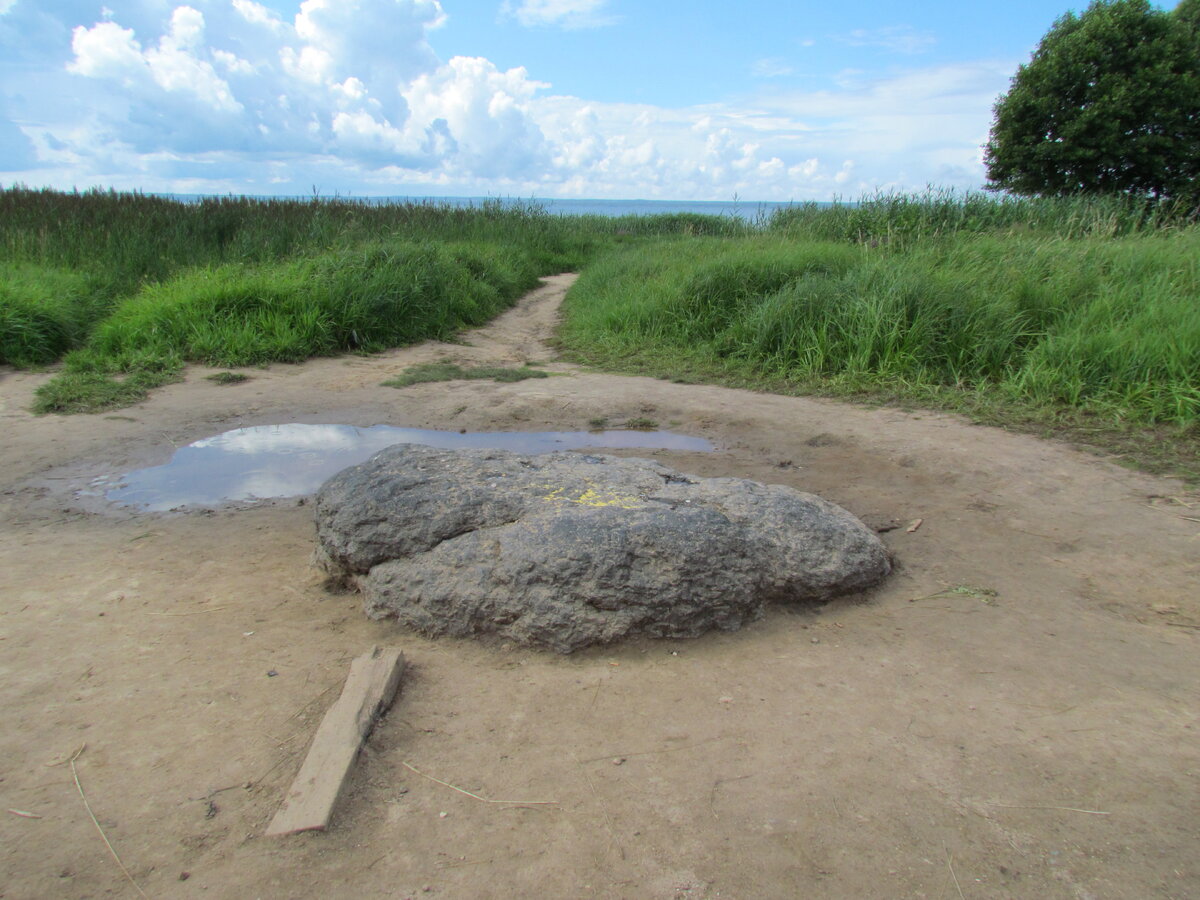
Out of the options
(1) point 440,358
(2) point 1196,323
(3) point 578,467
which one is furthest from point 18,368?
(2) point 1196,323

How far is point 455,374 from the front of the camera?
22.3ft

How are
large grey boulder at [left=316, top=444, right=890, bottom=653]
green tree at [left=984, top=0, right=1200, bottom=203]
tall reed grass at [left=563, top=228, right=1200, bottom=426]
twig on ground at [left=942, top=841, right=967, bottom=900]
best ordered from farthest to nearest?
1. green tree at [left=984, top=0, right=1200, bottom=203]
2. tall reed grass at [left=563, top=228, right=1200, bottom=426]
3. large grey boulder at [left=316, top=444, right=890, bottom=653]
4. twig on ground at [left=942, top=841, right=967, bottom=900]

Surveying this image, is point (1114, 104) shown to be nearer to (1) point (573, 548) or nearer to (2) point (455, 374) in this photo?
(2) point (455, 374)

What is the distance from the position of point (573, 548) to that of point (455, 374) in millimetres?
4303

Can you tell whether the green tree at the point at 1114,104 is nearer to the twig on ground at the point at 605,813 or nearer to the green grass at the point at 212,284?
the green grass at the point at 212,284

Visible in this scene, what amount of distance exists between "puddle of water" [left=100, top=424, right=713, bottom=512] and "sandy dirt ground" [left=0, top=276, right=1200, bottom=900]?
0.94 ft

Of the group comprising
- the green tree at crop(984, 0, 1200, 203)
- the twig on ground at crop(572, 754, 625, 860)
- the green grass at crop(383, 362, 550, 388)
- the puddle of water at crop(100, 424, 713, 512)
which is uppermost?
the green tree at crop(984, 0, 1200, 203)

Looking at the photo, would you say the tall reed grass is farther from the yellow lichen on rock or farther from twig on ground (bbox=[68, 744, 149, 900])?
twig on ground (bbox=[68, 744, 149, 900])

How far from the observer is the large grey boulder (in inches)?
108

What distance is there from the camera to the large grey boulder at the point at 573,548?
2732mm

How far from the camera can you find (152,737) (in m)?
2.21

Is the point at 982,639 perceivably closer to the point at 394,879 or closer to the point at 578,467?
the point at 578,467

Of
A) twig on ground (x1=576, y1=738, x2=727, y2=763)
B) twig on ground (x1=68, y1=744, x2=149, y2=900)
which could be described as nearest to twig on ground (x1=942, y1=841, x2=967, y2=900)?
twig on ground (x1=576, y1=738, x2=727, y2=763)

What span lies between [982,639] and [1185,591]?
1.01 m
